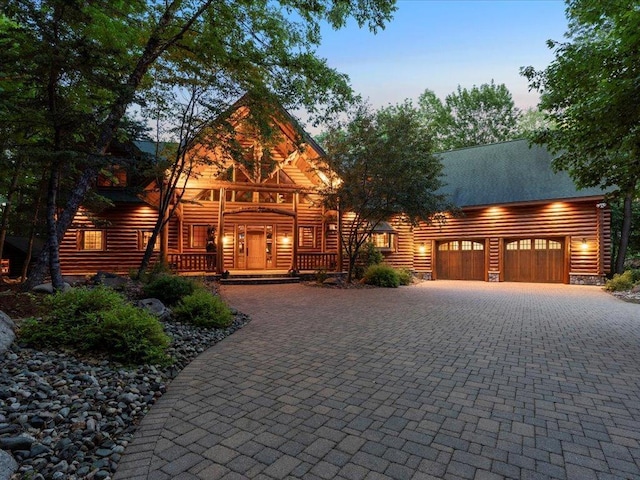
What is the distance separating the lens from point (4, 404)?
2752 mm

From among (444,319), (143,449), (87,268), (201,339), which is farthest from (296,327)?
(87,268)

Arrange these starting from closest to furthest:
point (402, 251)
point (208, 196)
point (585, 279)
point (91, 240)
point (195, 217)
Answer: point (91, 240) < point (585, 279) < point (208, 196) < point (195, 217) < point (402, 251)

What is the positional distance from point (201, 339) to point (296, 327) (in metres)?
1.81

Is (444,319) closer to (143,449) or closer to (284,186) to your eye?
(143,449)

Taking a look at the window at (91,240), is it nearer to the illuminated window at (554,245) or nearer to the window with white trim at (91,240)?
the window with white trim at (91,240)

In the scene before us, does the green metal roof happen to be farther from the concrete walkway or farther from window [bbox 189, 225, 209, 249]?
window [bbox 189, 225, 209, 249]

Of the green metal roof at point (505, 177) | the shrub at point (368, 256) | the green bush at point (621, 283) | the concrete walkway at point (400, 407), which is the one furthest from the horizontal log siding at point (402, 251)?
the concrete walkway at point (400, 407)

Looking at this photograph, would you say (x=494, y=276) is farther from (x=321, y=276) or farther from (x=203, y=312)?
(x=203, y=312)

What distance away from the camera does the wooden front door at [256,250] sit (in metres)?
17.3

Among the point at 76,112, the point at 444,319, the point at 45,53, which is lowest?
the point at 444,319

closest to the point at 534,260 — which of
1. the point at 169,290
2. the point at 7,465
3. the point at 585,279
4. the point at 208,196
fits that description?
the point at 585,279

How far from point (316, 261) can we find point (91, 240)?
32.6ft

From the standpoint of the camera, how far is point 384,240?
1983 cm

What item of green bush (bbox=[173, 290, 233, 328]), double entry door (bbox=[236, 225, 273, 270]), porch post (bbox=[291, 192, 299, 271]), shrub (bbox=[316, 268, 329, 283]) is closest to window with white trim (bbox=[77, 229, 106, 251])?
double entry door (bbox=[236, 225, 273, 270])
